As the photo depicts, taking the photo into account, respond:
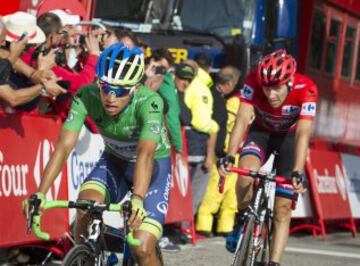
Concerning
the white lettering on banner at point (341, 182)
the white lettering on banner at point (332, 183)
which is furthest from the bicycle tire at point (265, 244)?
the white lettering on banner at point (341, 182)

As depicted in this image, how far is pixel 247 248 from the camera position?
27.2 ft

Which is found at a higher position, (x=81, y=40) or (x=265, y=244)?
(x=81, y=40)

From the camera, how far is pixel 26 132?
927 cm

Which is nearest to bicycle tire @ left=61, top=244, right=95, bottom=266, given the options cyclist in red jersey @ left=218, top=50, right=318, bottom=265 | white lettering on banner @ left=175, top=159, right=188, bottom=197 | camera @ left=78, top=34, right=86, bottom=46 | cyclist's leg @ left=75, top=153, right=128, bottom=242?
cyclist's leg @ left=75, top=153, right=128, bottom=242

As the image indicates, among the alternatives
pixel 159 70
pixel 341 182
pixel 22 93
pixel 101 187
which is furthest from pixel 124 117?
pixel 341 182

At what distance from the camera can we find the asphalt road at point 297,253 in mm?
11070

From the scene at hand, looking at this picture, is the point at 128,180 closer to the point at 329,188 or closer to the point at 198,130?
the point at 198,130

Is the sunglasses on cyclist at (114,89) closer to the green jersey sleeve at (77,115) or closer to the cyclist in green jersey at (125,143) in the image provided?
the cyclist in green jersey at (125,143)

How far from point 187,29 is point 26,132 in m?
6.48

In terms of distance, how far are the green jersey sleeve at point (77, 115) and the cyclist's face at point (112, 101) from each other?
0.66 feet

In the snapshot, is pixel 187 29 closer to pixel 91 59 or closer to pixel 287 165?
pixel 91 59

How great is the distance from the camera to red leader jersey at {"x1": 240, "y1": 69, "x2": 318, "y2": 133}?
8.84 m

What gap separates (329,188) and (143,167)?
9.07m

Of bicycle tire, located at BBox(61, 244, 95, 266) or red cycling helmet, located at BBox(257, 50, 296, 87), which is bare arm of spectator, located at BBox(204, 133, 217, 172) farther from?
bicycle tire, located at BBox(61, 244, 95, 266)
